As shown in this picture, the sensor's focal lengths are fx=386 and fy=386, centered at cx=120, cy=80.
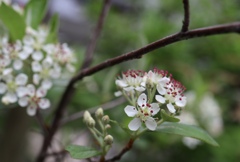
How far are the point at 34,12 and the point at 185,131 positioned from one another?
31 cm

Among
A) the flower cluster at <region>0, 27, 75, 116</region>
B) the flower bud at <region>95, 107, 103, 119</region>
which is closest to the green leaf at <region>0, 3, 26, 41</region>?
the flower cluster at <region>0, 27, 75, 116</region>

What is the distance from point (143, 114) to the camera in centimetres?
39

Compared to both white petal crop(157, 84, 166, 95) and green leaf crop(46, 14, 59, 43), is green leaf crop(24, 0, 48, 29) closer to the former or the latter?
green leaf crop(46, 14, 59, 43)

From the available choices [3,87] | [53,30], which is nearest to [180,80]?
[53,30]

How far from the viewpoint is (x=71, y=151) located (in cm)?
40

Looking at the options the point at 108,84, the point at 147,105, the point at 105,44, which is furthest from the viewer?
the point at 105,44

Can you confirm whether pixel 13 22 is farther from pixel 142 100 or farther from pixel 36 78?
pixel 142 100

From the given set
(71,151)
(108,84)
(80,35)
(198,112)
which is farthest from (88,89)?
(80,35)

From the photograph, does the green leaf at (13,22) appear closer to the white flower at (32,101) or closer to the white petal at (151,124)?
the white flower at (32,101)

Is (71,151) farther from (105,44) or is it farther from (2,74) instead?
(105,44)

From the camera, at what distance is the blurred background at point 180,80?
2.62 feet

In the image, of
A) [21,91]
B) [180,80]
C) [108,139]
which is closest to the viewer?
[108,139]

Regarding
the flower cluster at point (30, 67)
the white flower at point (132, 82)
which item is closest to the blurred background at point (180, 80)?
the flower cluster at point (30, 67)

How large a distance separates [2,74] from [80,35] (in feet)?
4.99
